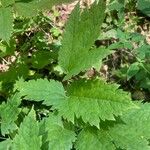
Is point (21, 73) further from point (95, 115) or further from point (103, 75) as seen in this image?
point (95, 115)

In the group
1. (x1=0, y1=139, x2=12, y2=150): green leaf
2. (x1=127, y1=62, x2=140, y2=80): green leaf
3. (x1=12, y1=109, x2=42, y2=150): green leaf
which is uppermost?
(x1=12, y1=109, x2=42, y2=150): green leaf

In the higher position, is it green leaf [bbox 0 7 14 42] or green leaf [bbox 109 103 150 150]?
green leaf [bbox 0 7 14 42]

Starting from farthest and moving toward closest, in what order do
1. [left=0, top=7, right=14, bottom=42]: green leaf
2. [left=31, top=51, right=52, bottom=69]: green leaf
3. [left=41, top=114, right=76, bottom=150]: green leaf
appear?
[left=31, top=51, right=52, bottom=69]: green leaf < [left=0, top=7, right=14, bottom=42]: green leaf < [left=41, top=114, right=76, bottom=150]: green leaf

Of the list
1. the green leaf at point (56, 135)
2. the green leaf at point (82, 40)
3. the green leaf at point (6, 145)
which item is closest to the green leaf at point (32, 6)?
the green leaf at point (82, 40)

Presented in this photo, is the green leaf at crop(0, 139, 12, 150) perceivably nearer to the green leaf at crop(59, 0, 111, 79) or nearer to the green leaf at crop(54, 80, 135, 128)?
the green leaf at crop(54, 80, 135, 128)

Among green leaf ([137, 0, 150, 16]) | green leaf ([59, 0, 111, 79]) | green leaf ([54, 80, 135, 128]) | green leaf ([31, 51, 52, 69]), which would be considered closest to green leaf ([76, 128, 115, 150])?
green leaf ([54, 80, 135, 128])

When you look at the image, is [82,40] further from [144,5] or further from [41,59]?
[144,5]

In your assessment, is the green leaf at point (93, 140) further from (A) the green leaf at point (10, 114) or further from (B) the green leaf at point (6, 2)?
(B) the green leaf at point (6, 2)
